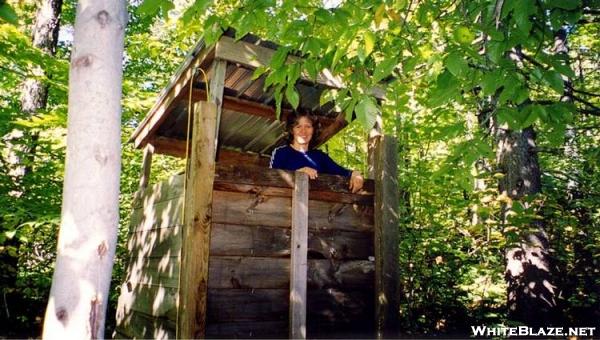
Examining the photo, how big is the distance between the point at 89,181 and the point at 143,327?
3.51m

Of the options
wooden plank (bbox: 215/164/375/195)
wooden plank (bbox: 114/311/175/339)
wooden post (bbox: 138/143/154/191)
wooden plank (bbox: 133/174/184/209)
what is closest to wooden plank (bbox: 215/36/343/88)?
wooden plank (bbox: 215/164/375/195)

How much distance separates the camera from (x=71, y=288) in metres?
1.30

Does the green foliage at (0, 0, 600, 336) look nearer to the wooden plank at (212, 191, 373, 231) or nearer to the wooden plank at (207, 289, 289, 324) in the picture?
the wooden plank at (212, 191, 373, 231)

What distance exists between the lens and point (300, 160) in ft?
15.8

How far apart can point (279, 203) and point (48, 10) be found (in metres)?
8.72

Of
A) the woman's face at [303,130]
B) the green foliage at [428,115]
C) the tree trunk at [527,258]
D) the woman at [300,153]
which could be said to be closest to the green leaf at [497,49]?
the green foliage at [428,115]

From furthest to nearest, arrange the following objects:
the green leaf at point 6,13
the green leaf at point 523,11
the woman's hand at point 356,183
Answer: the woman's hand at point 356,183, the green leaf at point 523,11, the green leaf at point 6,13

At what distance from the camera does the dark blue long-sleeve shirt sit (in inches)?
186

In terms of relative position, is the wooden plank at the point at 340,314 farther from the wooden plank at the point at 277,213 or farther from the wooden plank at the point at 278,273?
the wooden plank at the point at 277,213

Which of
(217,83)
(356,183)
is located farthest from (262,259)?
(217,83)

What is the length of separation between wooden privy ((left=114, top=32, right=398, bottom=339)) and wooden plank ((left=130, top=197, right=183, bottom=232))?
0.01 meters

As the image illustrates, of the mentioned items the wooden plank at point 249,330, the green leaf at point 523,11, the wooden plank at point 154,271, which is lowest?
the wooden plank at point 249,330

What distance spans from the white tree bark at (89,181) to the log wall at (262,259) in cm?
212

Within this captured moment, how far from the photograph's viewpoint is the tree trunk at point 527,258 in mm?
6426
